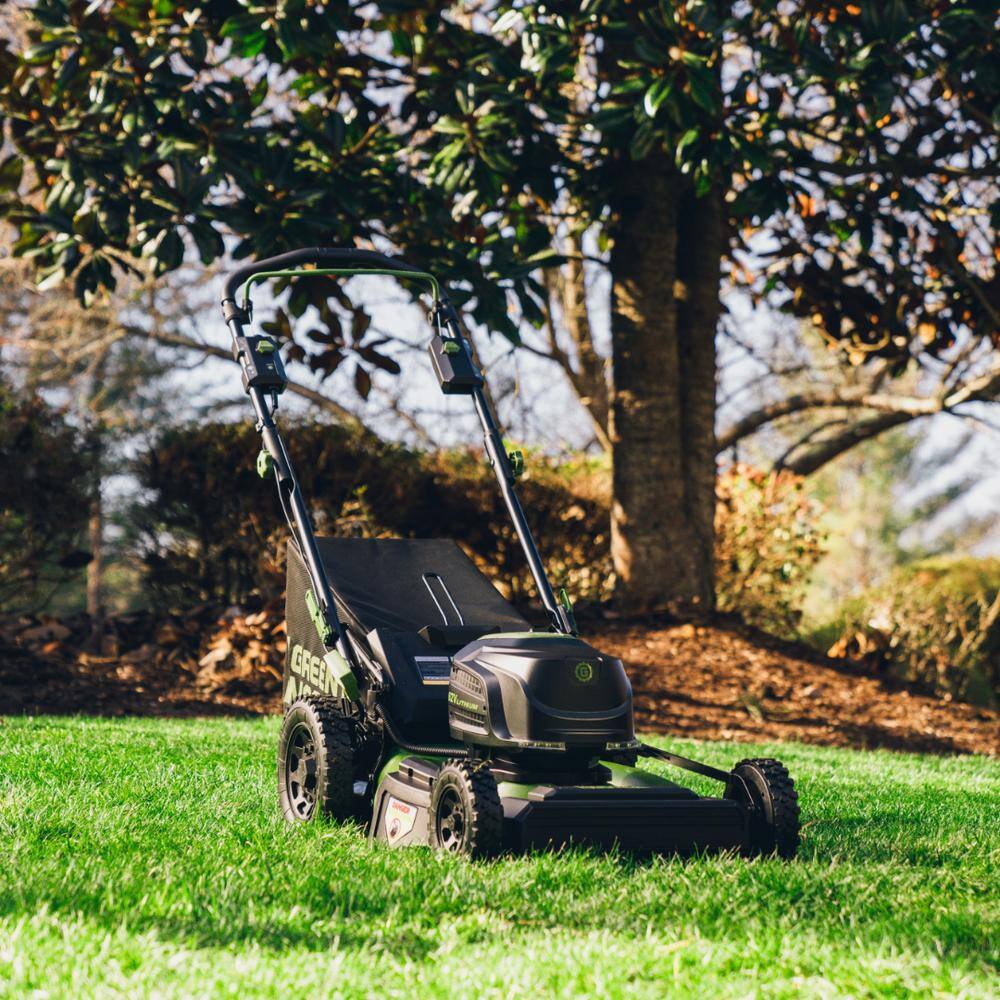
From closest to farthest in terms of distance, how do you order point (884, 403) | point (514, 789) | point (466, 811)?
point (466, 811)
point (514, 789)
point (884, 403)

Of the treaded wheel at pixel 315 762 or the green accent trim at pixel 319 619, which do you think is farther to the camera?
the green accent trim at pixel 319 619

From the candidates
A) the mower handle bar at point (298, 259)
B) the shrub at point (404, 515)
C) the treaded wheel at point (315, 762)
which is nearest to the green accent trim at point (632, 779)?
the treaded wheel at point (315, 762)

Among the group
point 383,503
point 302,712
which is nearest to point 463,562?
point 302,712

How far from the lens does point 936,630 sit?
11453mm

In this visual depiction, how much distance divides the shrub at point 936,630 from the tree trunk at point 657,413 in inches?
89.1

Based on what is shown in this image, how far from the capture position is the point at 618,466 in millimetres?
9680

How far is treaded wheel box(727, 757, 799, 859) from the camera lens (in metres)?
3.95

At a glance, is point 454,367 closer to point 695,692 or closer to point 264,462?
point 264,462

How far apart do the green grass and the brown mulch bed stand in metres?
3.56

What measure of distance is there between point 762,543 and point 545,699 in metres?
8.01

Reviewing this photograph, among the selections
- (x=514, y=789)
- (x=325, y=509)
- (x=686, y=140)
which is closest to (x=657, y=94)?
(x=686, y=140)

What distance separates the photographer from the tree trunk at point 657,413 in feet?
31.4

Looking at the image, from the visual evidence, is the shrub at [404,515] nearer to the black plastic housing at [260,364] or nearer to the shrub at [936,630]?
the shrub at [936,630]

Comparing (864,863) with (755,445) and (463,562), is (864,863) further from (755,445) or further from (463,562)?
(755,445)
